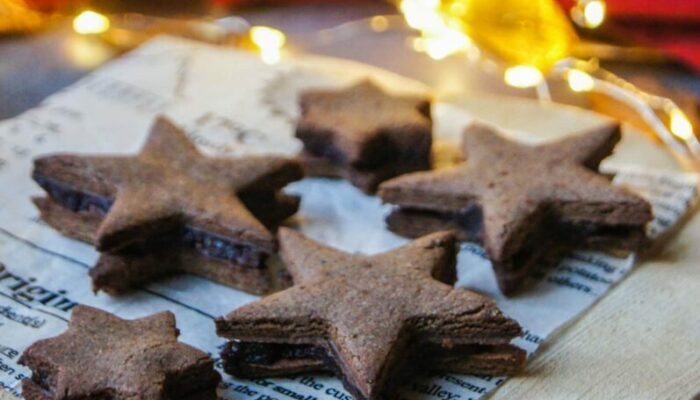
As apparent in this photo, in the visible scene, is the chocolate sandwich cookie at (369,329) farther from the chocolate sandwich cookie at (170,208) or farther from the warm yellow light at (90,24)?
the warm yellow light at (90,24)

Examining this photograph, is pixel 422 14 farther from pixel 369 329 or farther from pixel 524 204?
pixel 369 329

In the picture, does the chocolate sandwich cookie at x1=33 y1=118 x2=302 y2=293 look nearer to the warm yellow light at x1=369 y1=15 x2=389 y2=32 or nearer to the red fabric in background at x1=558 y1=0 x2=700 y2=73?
the warm yellow light at x1=369 y1=15 x2=389 y2=32

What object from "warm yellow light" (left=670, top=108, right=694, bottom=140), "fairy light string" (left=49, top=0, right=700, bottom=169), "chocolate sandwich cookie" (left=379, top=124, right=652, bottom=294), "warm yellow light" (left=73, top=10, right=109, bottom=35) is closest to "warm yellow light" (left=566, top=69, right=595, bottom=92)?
→ "fairy light string" (left=49, top=0, right=700, bottom=169)

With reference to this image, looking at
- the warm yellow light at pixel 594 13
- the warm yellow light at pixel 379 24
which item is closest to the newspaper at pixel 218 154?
the warm yellow light at pixel 379 24

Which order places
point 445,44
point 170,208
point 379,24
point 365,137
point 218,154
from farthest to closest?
point 379,24
point 445,44
point 218,154
point 365,137
point 170,208

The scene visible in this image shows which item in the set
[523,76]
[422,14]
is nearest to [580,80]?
[523,76]

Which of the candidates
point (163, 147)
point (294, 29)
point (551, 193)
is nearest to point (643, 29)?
point (294, 29)
